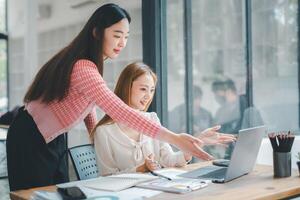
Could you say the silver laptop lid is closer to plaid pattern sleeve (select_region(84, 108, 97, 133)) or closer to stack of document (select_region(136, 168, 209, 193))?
stack of document (select_region(136, 168, 209, 193))

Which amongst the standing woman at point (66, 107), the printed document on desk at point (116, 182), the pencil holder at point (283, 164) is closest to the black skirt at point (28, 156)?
the standing woman at point (66, 107)

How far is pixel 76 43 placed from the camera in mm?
1835

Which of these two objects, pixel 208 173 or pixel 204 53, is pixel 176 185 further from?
pixel 204 53

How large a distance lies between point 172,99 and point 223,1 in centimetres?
203

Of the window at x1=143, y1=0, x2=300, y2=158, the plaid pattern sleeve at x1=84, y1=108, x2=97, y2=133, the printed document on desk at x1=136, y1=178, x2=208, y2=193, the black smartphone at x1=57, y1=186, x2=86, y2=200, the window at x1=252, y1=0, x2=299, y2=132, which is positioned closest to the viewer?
the black smartphone at x1=57, y1=186, x2=86, y2=200

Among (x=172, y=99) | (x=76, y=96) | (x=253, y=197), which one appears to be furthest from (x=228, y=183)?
(x=172, y=99)

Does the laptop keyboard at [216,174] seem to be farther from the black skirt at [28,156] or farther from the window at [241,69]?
the window at [241,69]

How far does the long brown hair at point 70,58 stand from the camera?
1.73m

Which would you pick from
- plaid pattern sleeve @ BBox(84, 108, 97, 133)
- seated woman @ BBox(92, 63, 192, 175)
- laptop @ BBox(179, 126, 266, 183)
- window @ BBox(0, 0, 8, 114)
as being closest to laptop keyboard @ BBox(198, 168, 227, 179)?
laptop @ BBox(179, 126, 266, 183)

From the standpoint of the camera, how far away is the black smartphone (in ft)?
4.44

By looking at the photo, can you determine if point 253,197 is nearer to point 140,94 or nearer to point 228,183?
→ point 228,183

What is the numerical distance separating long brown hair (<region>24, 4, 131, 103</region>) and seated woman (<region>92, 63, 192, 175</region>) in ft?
1.42

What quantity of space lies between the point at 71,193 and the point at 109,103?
1.39ft

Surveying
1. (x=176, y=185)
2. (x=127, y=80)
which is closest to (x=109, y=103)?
(x=176, y=185)
